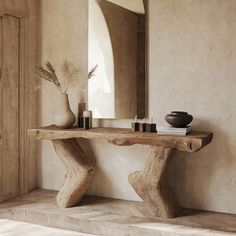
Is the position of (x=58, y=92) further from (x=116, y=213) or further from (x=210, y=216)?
(x=210, y=216)

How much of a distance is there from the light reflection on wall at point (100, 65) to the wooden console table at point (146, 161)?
38cm

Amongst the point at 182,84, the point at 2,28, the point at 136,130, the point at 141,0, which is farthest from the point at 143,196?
the point at 2,28

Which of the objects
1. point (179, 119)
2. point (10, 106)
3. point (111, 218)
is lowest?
point (111, 218)

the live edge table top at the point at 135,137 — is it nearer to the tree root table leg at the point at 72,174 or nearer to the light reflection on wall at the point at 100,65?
the tree root table leg at the point at 72,174

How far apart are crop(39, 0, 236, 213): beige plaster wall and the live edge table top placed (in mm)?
236

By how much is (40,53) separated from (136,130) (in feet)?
4.65

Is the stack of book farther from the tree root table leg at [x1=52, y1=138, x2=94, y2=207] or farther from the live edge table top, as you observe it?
the tree root table leg at [x1=52, y1=138, x2=94, y2=207]

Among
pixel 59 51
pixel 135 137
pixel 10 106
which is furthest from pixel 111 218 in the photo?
pixel 59 51

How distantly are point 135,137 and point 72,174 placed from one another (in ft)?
2.60

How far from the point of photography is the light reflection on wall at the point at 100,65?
3.50m

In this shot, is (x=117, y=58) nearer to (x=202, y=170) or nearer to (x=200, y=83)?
(x=200, y=83)

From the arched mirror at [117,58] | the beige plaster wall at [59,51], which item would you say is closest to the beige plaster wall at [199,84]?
the arched mirror at [117,58]

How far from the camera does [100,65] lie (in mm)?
3533

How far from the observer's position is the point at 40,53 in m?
3.85
